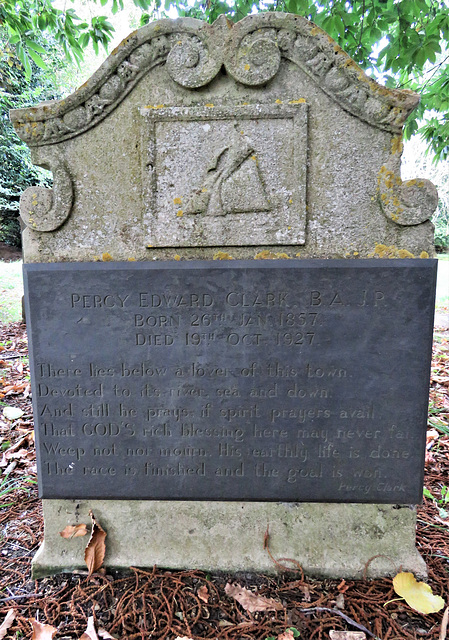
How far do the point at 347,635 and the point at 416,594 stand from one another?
0.44 meters

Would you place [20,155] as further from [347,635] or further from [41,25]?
[347,635]

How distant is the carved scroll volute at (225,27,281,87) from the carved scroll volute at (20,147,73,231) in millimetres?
973

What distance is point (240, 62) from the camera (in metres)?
1.88

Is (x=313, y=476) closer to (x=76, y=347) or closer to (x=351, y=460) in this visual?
(x=351, y=460)

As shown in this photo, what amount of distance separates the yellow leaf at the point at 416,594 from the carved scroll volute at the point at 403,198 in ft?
5.97

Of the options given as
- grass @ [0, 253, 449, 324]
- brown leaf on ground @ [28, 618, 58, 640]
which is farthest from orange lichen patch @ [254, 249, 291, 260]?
grass @ [0, 253, 449, 324]

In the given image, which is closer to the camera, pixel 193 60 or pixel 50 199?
pixel 193 60

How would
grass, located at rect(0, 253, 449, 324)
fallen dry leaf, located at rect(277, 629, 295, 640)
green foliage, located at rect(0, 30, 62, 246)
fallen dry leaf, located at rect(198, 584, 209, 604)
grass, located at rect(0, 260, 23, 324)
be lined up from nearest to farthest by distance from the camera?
1. fallen dry leaf, located at rect(277, 629, 295, 640)
2. fallen dry leaf, located at rect(198, 584, 209, 604)
3. grass, located at rect(0, 260, 23, 324)
4. grass, located at rect(0, 253, 449, 324)
5. green foliage, located at rect(0, 30, 62, 246)

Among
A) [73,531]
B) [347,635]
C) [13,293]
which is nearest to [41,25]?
[73,531]

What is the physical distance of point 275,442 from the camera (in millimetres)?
2080

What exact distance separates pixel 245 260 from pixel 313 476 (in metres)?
1.20

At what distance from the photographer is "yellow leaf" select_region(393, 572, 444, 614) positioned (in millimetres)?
1881

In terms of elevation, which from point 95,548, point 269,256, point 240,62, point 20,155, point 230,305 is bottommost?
point 95,548

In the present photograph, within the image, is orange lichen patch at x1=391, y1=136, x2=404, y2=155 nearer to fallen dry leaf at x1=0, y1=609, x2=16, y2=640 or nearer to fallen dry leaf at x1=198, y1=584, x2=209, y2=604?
fallen dry leaf at x1=198, y1=584, x2=209, y2=604
